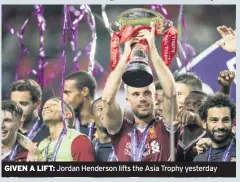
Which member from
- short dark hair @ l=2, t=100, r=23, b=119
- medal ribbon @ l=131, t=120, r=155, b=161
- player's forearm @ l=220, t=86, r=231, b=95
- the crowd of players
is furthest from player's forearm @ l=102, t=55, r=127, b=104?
player's forearm @ l=220, t=86, r=231, b=95

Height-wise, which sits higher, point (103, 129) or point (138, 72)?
point (138, 72)

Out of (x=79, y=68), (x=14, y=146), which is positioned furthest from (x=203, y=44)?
(x=14, y=146)

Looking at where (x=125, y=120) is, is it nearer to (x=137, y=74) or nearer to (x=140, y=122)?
(x=140, y=122)

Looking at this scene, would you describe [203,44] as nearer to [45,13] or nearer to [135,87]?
[135,87]

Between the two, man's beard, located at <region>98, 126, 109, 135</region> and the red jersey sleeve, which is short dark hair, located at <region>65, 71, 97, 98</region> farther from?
the red jersey sleeve

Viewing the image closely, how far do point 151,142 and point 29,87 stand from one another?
48.0 inches

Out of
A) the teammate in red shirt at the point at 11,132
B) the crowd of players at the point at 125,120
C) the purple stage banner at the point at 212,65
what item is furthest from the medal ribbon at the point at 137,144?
the teammate in red shirt at the point at 11,132

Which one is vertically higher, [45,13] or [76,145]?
[45,13]

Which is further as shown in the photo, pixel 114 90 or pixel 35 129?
pixel 35 129

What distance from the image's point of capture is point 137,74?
10984 millimetres

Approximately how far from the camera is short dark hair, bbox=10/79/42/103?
1109 centimetres

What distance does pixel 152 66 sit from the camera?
1101cm

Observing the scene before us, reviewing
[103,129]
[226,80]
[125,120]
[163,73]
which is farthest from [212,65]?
[103,129]

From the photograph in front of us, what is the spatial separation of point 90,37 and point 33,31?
524 mm
